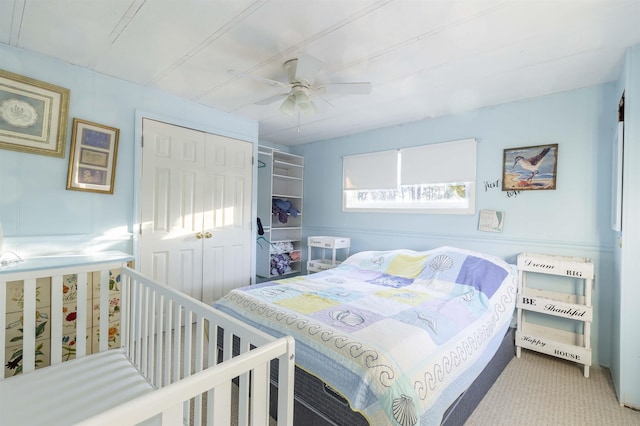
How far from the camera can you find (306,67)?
1960 millimetres

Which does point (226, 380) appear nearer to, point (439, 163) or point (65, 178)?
point (65, 178)

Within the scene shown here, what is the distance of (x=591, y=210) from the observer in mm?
2391

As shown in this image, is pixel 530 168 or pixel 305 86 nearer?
pixel 305 86

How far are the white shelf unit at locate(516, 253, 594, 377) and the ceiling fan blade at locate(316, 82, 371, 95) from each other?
1.92 metres

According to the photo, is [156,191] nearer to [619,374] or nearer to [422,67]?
[422,67]

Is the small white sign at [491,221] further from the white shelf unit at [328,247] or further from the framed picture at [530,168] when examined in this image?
the white shelf unit at [328,247]

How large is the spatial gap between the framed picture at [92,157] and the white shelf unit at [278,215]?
1.80 meters

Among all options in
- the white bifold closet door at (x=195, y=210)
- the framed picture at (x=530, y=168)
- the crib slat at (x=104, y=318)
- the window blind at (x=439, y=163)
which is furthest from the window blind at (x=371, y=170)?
the crib slat at (x=104, y=318)

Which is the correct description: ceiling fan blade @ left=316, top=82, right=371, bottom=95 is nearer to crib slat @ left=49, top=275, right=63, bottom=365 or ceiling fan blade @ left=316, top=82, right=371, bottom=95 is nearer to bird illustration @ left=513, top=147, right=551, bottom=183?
bird illustration @ left=513, top=147, right=551, bottom=183

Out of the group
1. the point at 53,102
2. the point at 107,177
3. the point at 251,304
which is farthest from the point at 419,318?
the point at 53,102

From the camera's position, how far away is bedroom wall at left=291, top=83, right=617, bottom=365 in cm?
235

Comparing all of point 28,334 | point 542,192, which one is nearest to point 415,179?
point 542,192

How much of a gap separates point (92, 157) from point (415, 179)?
312 centimetres

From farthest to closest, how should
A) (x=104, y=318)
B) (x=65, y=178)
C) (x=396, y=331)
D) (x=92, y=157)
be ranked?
(x=92, y=157)
(x=65, y=178)
(x=104, y=318)
(x=396, y=331)
